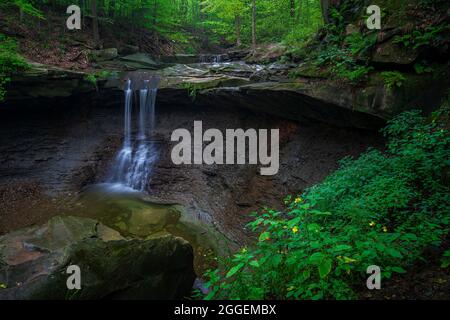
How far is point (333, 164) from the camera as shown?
8539 millimetres

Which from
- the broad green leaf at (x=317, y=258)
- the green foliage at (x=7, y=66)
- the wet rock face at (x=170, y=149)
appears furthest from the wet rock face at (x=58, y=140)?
the broad green leaf at (x=317, y=258)

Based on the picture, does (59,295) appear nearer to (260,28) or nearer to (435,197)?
(435,197)

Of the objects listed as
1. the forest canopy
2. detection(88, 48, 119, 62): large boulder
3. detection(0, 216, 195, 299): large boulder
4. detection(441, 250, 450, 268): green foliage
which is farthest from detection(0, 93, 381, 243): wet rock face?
the forest canopy

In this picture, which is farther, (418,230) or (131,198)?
(131,198)

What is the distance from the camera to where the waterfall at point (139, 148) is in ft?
38.3

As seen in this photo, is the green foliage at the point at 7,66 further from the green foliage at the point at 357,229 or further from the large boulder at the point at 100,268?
the green foliage at the point at 357,229

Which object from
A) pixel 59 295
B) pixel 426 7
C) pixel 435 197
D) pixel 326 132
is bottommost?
pixel 59 295

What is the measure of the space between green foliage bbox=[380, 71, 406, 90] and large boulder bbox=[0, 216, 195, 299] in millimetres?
6000

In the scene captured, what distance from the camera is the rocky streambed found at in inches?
173

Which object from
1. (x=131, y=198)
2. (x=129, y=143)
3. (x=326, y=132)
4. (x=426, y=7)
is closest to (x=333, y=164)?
(x=326, y=132)

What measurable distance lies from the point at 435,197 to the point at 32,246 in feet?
22.0

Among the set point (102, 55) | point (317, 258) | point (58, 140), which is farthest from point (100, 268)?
point (102, 55)

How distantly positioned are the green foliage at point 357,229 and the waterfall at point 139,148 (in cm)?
805

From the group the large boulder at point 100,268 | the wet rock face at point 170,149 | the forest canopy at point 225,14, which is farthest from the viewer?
the forest canopy at point 225,14
